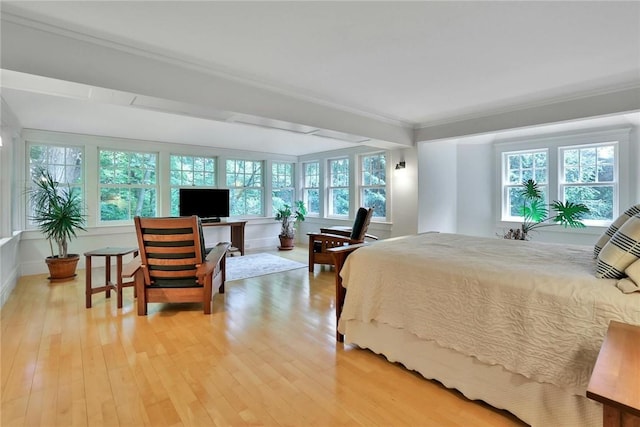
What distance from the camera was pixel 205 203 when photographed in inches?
242

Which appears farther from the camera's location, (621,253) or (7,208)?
(7,208)

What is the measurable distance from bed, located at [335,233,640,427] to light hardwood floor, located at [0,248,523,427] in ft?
0.54

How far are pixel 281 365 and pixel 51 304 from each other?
290 cm

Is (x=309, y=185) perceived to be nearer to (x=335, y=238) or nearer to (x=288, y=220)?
(x=288, y=220)

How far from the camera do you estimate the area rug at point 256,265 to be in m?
4.77

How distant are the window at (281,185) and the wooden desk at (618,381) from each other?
270 inches

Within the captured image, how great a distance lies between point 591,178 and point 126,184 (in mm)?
7768

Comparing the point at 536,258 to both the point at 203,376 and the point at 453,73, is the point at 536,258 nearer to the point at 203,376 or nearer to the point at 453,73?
the point at 453,73

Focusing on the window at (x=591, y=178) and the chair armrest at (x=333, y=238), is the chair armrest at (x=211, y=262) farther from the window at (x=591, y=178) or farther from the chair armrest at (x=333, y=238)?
the window at (x=591, y=178)

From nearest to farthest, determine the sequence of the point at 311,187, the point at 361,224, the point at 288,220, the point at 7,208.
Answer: the point at 7,208 < the point at 361,224 < the point at 288,220 < the point at 311,187

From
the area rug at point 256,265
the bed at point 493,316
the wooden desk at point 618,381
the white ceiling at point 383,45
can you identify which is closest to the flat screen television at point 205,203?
the area rug at point 256,265

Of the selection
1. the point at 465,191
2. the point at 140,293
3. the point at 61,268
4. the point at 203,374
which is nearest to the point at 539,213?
the point at 465,191

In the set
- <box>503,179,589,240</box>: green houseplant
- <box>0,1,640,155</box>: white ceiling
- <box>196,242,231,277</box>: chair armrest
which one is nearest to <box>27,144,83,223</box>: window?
<box>0,1,640,155</box>: white ceiling

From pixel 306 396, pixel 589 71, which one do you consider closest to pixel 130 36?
pixel 306 396
